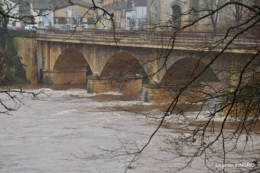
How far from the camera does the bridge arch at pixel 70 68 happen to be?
47.9 metres

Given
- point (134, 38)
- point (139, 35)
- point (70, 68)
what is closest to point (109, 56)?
point (134, 38)

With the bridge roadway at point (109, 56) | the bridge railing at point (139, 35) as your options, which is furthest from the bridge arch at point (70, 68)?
the bridge railing at point (139, 35)

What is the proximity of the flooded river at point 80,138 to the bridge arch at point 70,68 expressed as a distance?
31.9 feet

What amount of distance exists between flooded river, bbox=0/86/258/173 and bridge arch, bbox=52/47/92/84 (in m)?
9.71

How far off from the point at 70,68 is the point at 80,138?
26252mm

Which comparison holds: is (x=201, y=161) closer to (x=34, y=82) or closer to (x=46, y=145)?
(x=46, y=145)

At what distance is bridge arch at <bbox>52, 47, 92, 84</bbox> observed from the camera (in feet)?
157

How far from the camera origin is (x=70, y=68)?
4922 centimetres

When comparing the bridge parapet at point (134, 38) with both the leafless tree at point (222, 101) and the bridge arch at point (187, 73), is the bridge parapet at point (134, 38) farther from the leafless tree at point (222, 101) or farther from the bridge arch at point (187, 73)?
the leafless tree at point (222, 101)

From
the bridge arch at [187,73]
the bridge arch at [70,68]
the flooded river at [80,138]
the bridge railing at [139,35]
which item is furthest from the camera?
the bridge arch at [70,68]

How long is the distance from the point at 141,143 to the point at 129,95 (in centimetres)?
1966

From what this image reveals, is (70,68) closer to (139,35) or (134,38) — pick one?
(134,38)

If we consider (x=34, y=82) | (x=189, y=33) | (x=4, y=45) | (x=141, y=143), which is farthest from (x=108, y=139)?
(x=4, y=45)

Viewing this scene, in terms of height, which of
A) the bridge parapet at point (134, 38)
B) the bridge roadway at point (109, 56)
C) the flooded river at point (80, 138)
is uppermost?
the bridge parapet at point (134, 38)
